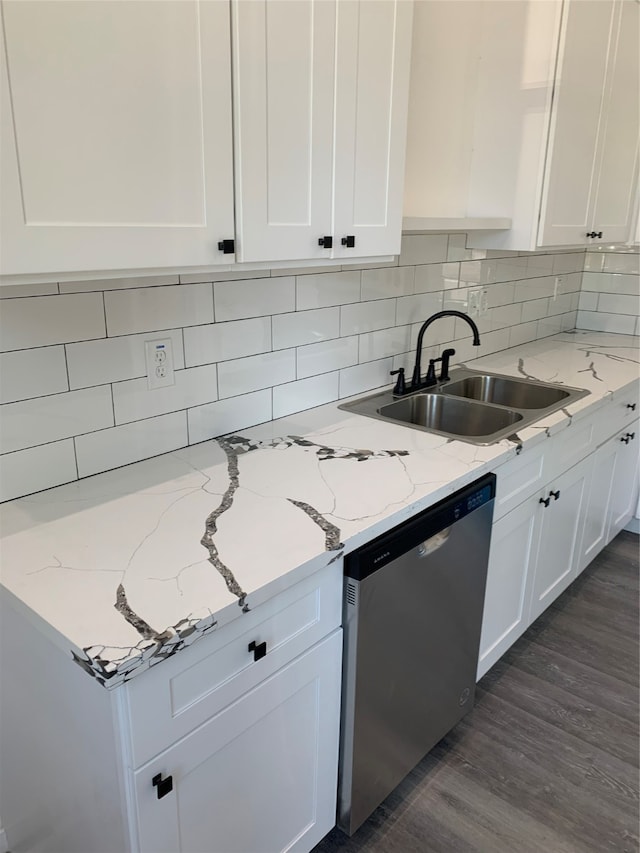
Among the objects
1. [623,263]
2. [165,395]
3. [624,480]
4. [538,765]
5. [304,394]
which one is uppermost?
[623,263]

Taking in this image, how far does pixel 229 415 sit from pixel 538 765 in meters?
1.37

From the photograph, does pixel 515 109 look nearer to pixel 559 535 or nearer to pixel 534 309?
pixel 534 309

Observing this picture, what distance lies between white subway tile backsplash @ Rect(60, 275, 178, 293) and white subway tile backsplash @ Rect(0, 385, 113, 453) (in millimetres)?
225

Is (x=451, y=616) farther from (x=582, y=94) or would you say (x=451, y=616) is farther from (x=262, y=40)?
(x=582, y=94)

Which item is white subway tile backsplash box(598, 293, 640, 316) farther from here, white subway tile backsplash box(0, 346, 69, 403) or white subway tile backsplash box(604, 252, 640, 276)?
white subway tile backsplash box(0, 346, 69, 403)

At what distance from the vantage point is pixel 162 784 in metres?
1.05

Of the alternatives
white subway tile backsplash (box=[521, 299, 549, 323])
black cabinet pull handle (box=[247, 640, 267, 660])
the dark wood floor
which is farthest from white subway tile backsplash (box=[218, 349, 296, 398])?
white subway tile backsplash (box=[521, 299, 549, 323])

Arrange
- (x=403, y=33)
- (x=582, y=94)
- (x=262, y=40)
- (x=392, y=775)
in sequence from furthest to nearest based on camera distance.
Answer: (x=582, y=94) < (x=392, y=775) < (x=403, y=33) < (x=262, y=40)

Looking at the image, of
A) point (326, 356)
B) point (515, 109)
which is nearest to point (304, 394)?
point (326, 356)

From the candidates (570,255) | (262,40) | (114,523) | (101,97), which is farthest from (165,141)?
(570,255)

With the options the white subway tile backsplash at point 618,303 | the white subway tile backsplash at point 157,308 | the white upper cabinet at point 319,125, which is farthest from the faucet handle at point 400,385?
the white subway tile backsplash at point 618,303

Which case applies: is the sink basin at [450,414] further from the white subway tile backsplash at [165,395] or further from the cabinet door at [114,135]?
the cabinet door at [114,135]

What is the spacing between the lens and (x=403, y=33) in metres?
1.52

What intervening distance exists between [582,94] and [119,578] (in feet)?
7.50
